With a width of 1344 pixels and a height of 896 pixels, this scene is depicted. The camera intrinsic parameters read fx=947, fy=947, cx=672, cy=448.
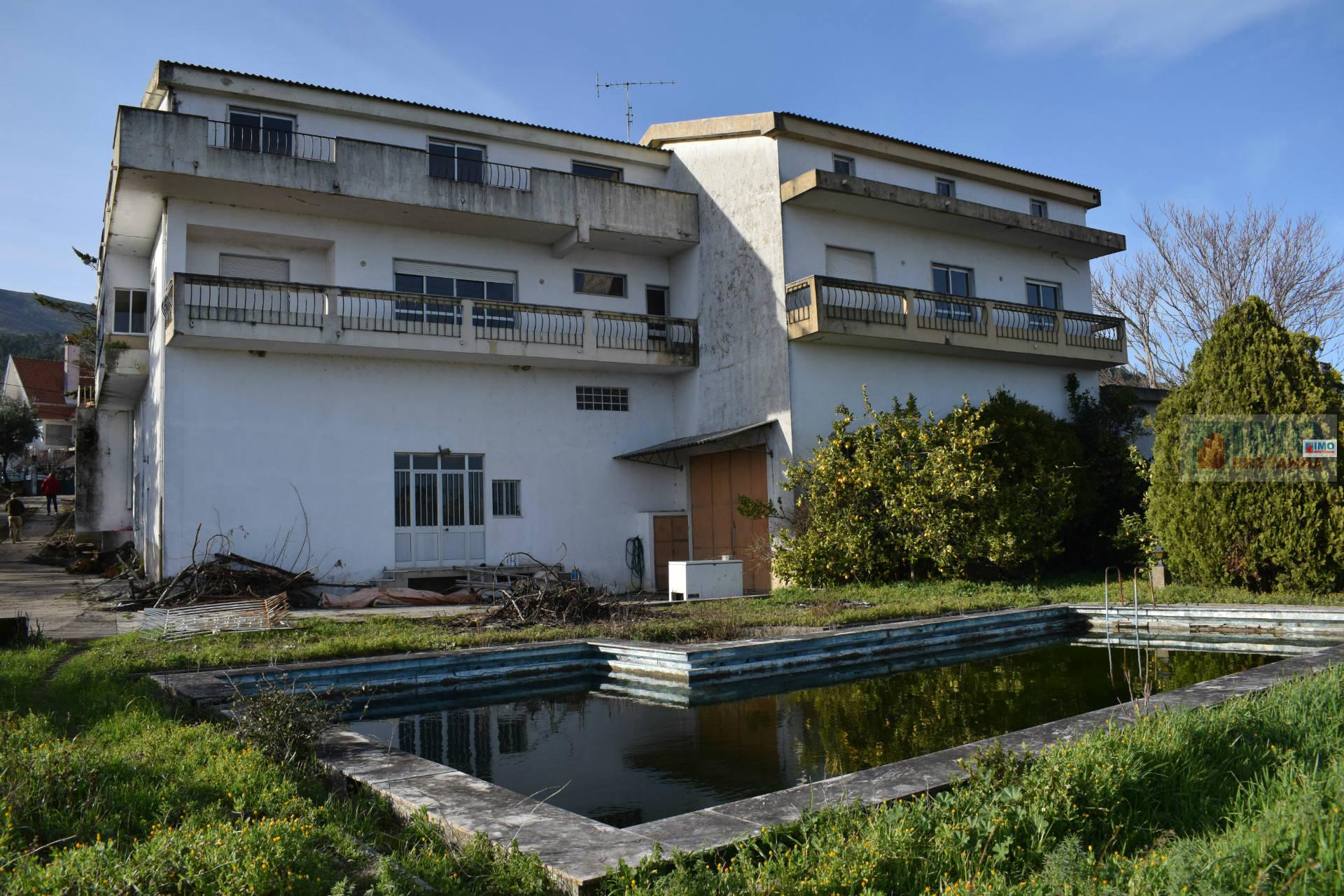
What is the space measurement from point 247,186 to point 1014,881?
17643mm

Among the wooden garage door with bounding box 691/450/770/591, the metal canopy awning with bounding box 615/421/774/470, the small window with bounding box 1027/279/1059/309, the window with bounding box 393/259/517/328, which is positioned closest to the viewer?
the window with bounding box 393/259/517/328

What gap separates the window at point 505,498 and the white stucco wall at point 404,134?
6.82 m

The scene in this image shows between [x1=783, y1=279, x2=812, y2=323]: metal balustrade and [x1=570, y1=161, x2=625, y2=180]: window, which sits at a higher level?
[x1=570, y1=161, x2=625, y2=180]: window

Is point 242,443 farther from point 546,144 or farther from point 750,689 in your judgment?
point 750,689

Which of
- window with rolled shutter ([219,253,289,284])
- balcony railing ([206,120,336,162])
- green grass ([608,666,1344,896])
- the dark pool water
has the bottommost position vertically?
the dark pool water

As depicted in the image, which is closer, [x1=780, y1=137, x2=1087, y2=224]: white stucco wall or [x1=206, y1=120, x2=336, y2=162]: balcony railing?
[x1=206, y1=120, x2=336, y2=162]: balcony railing

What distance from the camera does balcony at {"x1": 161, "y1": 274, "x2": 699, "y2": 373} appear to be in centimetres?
1695

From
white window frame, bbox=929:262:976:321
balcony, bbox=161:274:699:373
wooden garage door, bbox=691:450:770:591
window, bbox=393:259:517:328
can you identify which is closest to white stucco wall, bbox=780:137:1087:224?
white window frame, bbox=929:262:976:321

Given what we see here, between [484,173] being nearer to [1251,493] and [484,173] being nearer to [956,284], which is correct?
[956,284]

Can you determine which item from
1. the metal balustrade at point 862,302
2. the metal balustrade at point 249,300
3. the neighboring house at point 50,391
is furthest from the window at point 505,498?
the neighboring house at point 50,391

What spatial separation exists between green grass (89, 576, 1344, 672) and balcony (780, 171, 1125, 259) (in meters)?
7.93

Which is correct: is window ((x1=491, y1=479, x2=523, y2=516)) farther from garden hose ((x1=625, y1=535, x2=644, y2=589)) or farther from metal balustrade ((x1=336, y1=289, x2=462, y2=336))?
metal balustrade ((x1=336, y1=289, x2=462, y2=336))

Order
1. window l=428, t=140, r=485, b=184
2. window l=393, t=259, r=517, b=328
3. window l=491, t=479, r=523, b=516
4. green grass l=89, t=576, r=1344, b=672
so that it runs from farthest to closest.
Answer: window l=491, t=479, r=523, b=516
window l=428, t=140, r=485, b=184
window l=393, t=259, r=517, b=328
green grass l=89, t=576, r=1344, b=672

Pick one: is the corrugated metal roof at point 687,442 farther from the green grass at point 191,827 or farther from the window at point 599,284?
the green grass at point 191,827
